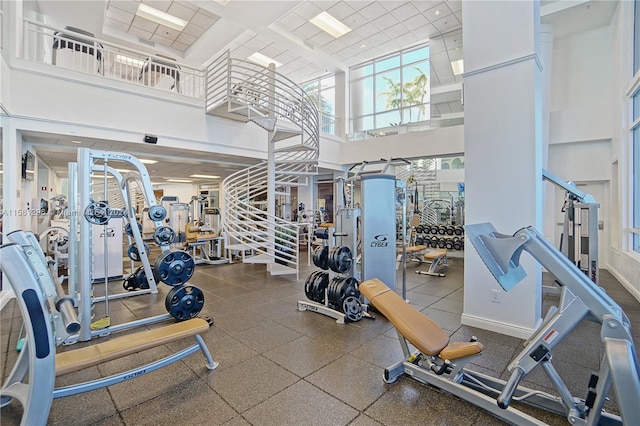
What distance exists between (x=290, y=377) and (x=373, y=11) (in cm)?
927

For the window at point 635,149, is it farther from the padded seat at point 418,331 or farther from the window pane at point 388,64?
the window pane at point 388,64

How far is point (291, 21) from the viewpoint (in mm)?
8773

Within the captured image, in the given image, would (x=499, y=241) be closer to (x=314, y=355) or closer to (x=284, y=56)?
(x=314, y=355)

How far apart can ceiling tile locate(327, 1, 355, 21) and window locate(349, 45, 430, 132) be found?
303 cm

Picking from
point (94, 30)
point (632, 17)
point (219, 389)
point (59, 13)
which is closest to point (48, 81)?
point (59, 13)

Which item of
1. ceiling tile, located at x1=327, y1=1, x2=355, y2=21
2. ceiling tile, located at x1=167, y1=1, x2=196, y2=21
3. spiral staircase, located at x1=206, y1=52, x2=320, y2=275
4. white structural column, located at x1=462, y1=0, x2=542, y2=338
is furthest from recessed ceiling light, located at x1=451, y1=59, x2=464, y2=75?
ceiling tile, located at x1=167, y1=1, x2=196, y2=21

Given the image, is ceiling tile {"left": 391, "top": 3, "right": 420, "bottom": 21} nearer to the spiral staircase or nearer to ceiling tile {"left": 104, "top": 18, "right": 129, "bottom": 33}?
the spiral staircase

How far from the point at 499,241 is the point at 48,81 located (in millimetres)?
6764

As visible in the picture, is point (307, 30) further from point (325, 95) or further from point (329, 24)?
point (325, 95)

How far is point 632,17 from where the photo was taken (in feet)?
18.1

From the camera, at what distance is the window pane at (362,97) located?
11.3 m

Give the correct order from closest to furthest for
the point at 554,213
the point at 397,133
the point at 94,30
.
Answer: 1. the point at 554,213
2. the point at 94,30
3. the point at 397,133

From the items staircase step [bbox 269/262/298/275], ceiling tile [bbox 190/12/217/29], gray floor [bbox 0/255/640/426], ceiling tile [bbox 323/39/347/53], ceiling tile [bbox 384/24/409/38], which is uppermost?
ceiling tile [bbox 323/39/347/53]

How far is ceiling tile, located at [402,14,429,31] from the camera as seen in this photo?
8.57m
